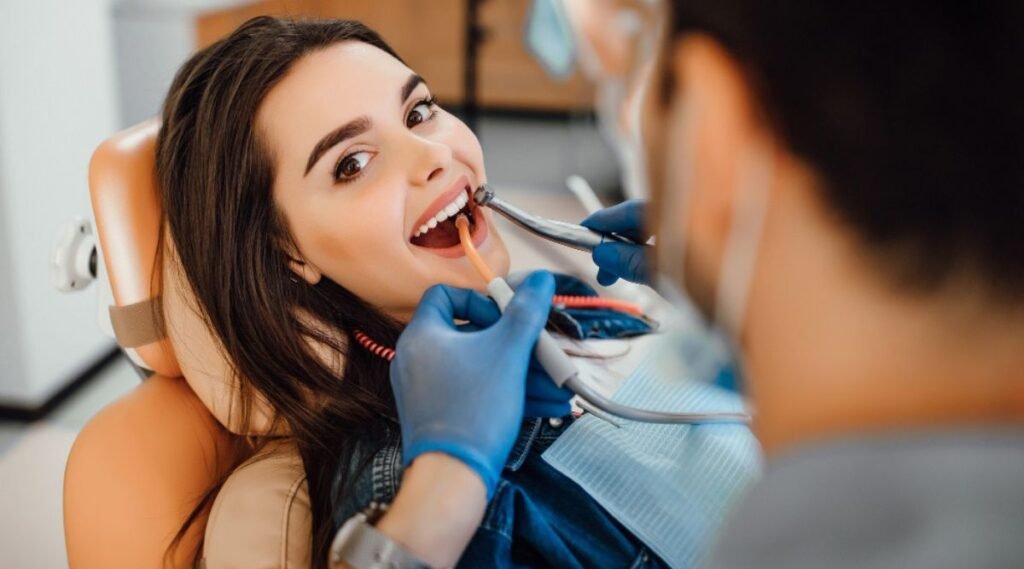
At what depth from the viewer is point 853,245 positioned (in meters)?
0.53

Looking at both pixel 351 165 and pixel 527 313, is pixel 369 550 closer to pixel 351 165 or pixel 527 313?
pixel 527 313

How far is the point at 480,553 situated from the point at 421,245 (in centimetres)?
47

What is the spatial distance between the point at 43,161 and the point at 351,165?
130 centimetres

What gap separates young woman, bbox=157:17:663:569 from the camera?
1139 mm

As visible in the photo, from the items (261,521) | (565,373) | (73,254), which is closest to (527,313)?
(565,373)

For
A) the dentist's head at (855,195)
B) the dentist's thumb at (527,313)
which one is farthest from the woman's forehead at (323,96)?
the dentist's head at (855,195)

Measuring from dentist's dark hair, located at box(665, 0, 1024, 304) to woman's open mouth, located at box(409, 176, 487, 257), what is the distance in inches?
27.6

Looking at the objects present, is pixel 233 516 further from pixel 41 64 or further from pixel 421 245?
pixel 41 64

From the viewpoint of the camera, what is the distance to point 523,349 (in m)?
0.89

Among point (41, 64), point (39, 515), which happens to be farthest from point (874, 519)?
point (41, 64)

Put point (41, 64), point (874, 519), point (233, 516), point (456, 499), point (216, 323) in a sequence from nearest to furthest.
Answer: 1. point (874, 519)
2. point (456, 499)
3. point (233, 516)
4. point (216, 323)
5. point (41, 64)

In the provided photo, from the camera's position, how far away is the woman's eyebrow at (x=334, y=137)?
3.74 ft

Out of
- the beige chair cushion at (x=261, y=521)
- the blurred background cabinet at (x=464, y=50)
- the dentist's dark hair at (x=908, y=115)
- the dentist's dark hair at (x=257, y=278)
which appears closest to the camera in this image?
the dentist's dark hair at (x=908, y=115)

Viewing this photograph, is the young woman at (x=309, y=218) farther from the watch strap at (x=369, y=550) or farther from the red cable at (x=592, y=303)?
the watch strap at (x=369, y=550)
